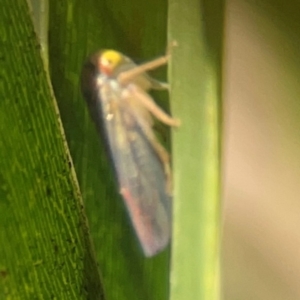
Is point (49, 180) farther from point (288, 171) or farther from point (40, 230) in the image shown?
point (288, 171)

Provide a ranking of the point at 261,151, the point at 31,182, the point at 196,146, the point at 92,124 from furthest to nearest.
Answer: the point at 261,151 < the point at 196,146 < the point at 92,124 < the point at 31,182

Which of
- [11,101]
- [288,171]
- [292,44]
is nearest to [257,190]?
[288,171]

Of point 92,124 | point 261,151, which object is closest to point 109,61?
point 92,124

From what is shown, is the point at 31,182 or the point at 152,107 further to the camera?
the point at 152,107

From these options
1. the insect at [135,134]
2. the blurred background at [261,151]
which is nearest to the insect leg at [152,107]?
the insect at [135,134]

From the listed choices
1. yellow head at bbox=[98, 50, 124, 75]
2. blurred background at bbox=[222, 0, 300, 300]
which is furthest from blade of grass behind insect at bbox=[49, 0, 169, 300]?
blurred background at bbox=[222, 0, 300, 300]

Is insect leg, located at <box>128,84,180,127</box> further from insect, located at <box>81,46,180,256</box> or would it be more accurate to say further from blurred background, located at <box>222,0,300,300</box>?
blurred background, located at <box>222,0,300,300</box>

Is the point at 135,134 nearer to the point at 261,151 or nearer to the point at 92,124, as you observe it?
the point at 92,124
